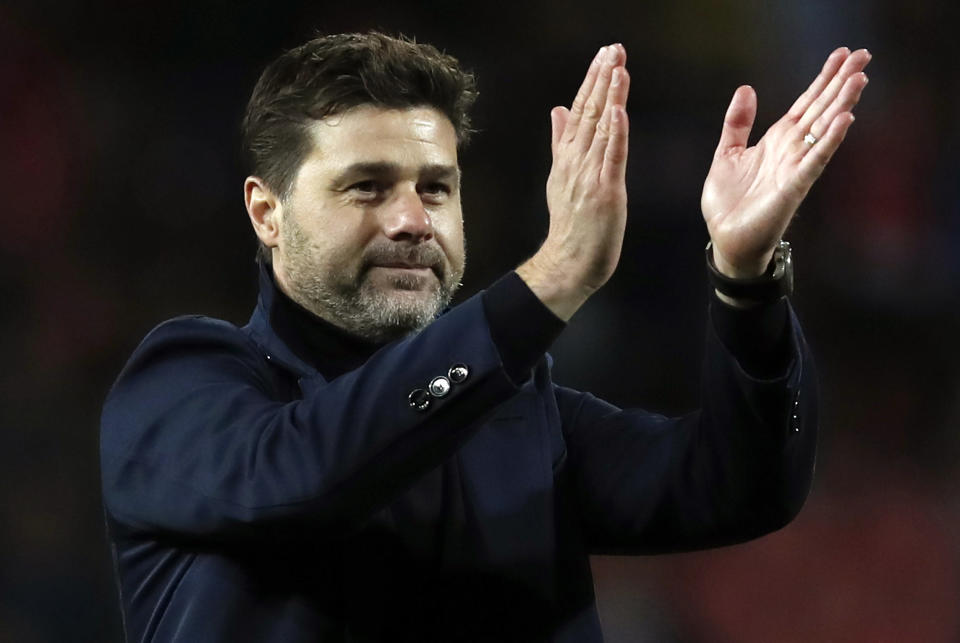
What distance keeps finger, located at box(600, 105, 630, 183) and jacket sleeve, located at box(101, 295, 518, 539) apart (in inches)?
7.9

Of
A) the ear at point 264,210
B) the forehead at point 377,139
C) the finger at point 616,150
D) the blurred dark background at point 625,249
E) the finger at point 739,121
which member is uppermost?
the finger at point 616,150

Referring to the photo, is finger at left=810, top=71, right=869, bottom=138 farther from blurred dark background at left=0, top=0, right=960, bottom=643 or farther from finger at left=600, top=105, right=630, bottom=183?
blurred dark background at left=0, top=0, right=960, bottom=643

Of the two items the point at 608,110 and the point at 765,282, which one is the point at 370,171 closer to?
the point at 608,110

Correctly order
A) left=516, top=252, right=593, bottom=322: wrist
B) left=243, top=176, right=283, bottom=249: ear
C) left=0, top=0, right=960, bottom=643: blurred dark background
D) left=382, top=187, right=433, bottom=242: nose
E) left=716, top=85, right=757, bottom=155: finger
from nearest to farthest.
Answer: left=516, top=252, right=593, bottom=322: wrist < left=716, top=85, right=757, bottom=155: finger < left=382, top=187, right=433, bottom=242: nose < left=243, top=176, right=283, bottom=249: ear < left=0, top=0, right=960, bottom=643: blurred dark background

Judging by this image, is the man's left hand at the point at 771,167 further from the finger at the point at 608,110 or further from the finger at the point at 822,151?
the finger at the point at 608,110

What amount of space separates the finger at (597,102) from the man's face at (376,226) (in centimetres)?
36

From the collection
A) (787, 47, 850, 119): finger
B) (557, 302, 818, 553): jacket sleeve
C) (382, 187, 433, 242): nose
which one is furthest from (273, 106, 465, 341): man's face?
(787, 47, 850, 119): finger

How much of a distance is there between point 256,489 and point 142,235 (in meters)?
2.74

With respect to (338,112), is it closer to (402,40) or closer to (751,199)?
(402,40)

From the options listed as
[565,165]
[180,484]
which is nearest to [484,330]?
[565,165]

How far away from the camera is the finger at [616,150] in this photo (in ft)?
5.35

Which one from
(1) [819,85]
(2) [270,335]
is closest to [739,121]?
(1) [819,85]

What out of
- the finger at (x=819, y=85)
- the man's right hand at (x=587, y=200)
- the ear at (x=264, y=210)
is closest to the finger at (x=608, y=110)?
the man's right hand at (x=587, y=200)

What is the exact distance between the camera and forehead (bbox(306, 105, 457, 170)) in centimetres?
201
